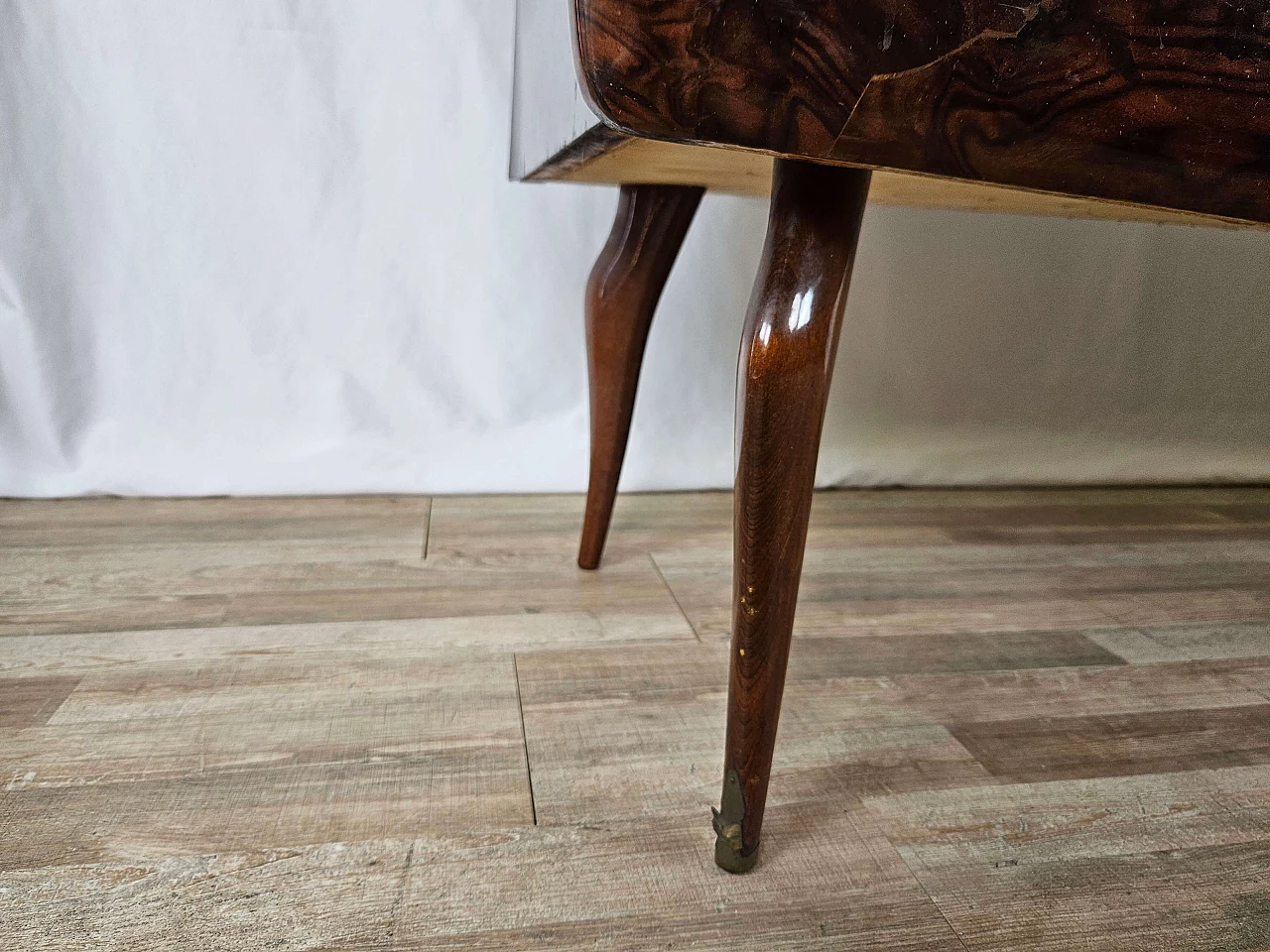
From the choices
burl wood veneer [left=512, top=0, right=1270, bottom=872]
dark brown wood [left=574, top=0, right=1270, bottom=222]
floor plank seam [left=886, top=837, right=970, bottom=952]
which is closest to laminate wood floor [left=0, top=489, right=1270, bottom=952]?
floor plank seam [left=886, top=837, right=970, bottom=952]

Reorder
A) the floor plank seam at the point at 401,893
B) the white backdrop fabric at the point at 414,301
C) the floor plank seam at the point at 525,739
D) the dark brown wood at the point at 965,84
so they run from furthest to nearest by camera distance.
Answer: the white backdrop fabric at the point at 414,301, the floor plank seam at the point at 525,739, the floor plank seam at the point at 401,893, the dark brown wood at the point at 965,84

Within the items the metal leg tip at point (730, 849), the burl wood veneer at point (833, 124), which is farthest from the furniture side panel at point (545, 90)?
the metal leg tip at point (730, 849)

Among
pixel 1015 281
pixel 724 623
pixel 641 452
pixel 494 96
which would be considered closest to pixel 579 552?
pixel 724 623

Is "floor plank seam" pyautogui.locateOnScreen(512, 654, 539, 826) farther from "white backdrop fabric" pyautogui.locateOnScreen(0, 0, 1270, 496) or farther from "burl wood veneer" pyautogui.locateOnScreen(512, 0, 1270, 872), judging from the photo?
"white backdrop fabric" pyautogui.locateOnScreen(0, 0, 1270, 496)

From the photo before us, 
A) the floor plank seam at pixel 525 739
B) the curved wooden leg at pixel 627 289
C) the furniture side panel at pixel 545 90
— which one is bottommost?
the floor plank seam at pixel 525 739

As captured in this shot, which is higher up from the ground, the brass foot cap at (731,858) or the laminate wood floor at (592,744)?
the brass foot cap at (731,858)

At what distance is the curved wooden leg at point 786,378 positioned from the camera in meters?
0.49

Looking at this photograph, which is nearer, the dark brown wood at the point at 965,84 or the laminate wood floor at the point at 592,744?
the dark brown wood at the point at 965,84

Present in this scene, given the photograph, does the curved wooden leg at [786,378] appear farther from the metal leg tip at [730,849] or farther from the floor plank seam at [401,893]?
the floor plank seam at [401,893]

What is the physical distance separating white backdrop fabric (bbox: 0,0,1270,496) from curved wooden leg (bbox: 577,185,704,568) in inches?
15.7

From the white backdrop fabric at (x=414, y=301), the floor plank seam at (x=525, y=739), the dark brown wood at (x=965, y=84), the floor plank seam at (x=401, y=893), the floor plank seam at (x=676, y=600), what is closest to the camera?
the dark brown wood at (x=965, y=84)

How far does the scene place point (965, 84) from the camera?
416mm

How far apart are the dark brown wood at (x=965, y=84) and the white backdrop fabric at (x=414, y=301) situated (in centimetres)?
96

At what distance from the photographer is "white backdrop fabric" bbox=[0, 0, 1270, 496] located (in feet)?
3.96
